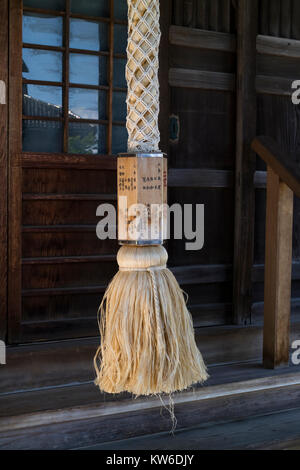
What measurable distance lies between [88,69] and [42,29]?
0.96 ft

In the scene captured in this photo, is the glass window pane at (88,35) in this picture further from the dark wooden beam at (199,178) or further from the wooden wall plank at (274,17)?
the wooden wall plank at (274,17)

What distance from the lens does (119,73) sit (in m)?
3.17

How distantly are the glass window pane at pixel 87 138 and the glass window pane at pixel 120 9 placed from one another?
0.56m

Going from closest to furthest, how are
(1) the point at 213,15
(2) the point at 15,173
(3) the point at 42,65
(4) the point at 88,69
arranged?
(2) the point at 15,173, (3) the point at 42,65, (4) the point at 88,69, (1) the point at 213,15

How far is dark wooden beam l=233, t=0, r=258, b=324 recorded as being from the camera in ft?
10.9

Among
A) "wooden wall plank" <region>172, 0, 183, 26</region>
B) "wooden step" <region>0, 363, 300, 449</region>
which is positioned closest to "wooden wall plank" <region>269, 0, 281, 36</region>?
"wooden wall plank" <region>172, 0, 183, 26</region>

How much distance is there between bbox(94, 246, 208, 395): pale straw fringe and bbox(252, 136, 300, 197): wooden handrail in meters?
1.01

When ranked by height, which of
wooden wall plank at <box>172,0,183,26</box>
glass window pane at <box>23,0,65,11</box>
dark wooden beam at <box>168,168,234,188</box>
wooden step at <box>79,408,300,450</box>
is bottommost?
wooden step at <box>79,408,300,450</box>

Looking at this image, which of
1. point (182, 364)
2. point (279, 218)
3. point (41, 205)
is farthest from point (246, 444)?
point (41, 205)

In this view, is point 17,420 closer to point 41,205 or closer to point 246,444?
point 246,444

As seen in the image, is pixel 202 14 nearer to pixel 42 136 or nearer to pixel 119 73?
pixel 119 73

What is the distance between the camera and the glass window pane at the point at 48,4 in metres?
2.93

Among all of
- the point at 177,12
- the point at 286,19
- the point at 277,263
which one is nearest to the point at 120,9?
the point at 177,12

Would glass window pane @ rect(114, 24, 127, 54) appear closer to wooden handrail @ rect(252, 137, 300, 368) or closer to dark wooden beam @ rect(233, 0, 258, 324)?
dark wooden beam @ rect(233, 0, 258, 324)
